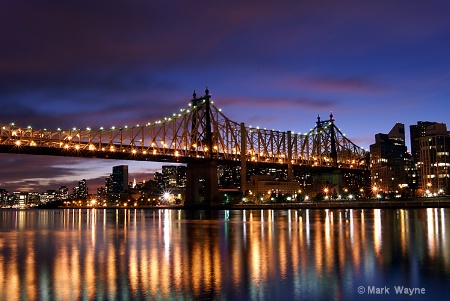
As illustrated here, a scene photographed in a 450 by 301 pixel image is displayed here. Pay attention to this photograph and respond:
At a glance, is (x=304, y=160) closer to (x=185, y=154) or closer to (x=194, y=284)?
(x=185, y=154)

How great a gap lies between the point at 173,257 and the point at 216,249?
3.53m

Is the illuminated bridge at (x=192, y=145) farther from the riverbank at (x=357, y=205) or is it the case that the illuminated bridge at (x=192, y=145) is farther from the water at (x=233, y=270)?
the water at (x=233, y=270)

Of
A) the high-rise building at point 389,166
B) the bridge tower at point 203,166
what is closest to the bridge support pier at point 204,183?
the bridge tower at point 203,166

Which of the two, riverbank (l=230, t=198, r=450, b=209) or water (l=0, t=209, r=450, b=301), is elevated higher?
water (l=0, t=209, r=450, b=301)

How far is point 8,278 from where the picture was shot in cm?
1773

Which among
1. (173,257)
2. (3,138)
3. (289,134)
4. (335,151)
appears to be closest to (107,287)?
(173,257)

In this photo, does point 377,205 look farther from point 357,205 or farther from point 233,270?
point 233,270

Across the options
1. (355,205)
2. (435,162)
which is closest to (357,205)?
(355,205)

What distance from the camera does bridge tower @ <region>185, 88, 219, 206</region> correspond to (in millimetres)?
104875

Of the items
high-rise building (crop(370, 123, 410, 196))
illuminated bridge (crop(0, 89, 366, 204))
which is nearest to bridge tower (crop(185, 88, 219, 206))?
illuminated bridge (crop(0, 89, 366, 204))

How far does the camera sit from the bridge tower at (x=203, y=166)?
4129 inches

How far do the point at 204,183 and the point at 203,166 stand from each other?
383cm

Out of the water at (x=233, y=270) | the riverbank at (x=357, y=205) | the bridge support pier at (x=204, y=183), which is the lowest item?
the riverbank at (x=357, y=205)

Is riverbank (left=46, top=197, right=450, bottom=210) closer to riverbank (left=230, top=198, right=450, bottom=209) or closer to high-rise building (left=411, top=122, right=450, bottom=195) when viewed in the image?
riverbank (left=230, top=198, right=450, bottom=209)
